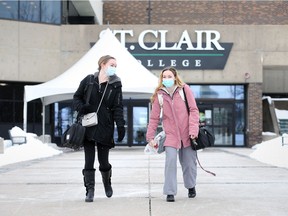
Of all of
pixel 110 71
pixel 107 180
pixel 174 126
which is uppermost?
pixel 110 71

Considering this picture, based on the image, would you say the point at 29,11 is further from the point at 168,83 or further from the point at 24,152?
the point at 168,83

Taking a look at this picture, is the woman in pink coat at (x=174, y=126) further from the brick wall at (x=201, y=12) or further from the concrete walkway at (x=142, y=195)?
the brick wall at (x=201, y=12)

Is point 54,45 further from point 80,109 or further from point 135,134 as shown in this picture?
point 80,109

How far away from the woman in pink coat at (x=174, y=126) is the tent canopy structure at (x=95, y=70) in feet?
36.9

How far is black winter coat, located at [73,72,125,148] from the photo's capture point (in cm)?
600

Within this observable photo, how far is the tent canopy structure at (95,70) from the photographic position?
1775cm

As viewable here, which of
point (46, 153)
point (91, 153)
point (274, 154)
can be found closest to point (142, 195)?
point (91, 153)

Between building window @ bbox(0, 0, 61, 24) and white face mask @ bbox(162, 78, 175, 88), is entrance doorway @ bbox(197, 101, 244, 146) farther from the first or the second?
white face mask @ bbox(162, 78, 175, 88)

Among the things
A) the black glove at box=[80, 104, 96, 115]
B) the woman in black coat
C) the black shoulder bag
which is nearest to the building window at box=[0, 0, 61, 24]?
the woman in black coat

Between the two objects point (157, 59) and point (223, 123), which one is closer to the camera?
point (157, 59)

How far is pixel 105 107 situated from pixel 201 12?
2475 cm

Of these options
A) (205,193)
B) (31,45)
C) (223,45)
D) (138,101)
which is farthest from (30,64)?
(205,193)

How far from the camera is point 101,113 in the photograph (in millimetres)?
6078

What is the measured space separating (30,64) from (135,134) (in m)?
5.87
